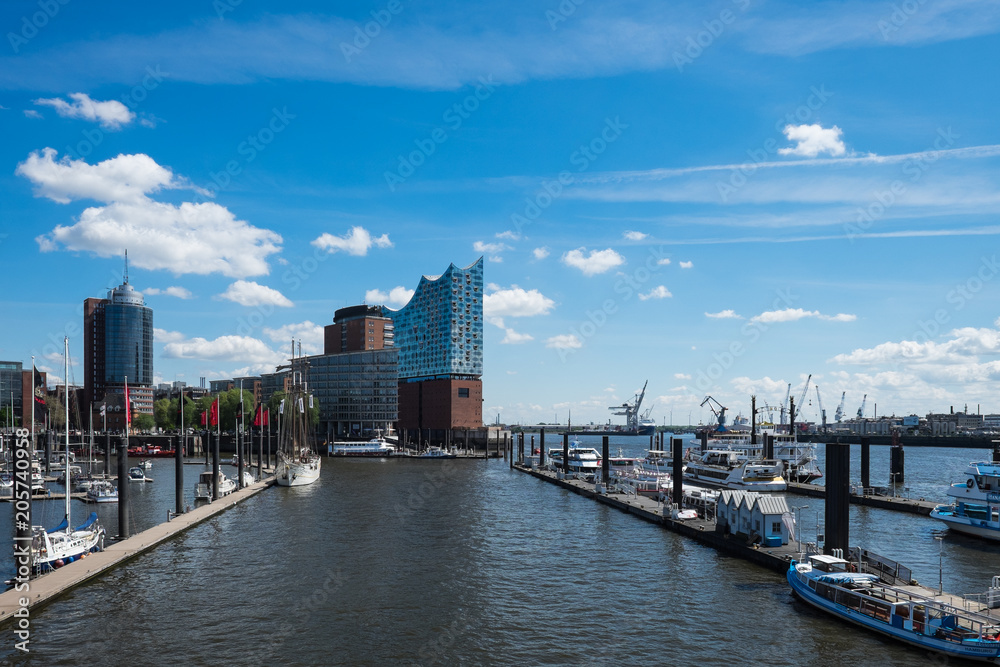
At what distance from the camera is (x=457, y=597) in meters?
41.1

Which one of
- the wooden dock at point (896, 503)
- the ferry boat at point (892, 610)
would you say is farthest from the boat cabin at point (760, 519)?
the wooden dock at point (896, 503)

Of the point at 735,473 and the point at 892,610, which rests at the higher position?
the point at 892,610

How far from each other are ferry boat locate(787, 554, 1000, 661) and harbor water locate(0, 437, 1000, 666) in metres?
0.70

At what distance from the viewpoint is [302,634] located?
34281mm

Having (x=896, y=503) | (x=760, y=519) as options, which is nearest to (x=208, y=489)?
(x=760, y=519)

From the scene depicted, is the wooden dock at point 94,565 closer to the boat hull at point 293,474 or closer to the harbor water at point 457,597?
the harbor water at point 457,597

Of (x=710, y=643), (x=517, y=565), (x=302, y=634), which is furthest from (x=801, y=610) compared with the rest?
(x=302, y=634)

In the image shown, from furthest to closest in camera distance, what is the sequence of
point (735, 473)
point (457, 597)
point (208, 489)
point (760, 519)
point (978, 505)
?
point (735, 473) < point (208, 489) < point (978, 505) < point (760, 519) < point (457, 597)

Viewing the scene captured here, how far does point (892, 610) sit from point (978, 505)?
3293 cm

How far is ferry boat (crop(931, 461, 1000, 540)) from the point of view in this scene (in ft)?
191

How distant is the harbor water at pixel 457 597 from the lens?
32.2 metres

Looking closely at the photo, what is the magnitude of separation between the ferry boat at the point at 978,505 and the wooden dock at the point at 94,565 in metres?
64.1

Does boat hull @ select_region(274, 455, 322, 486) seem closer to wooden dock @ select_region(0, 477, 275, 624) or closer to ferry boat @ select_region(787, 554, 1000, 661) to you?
wooden dock @ select_region(0, 477, 275, 624)

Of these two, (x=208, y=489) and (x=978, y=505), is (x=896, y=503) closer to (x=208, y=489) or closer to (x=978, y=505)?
(x=978, y=505)
